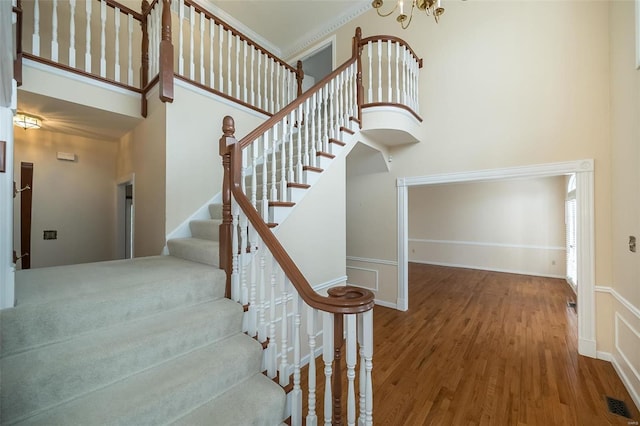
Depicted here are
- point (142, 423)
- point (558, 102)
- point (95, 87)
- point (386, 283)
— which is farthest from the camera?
point (386, 283)

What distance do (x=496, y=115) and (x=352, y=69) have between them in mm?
1990

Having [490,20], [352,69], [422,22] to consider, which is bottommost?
[352,69]

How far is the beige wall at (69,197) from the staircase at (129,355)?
2.45m

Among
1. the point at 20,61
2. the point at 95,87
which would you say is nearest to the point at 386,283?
the point at 95,87

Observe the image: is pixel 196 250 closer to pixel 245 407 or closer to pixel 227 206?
pixel 227 206

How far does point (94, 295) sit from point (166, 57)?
7.92 feet

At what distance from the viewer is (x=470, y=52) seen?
3.44 m

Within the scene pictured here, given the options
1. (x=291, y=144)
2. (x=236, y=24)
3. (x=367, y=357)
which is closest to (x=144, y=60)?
(x=291, y=144)

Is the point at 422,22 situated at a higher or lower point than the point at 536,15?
higher

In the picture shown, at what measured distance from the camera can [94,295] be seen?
4.73 feet

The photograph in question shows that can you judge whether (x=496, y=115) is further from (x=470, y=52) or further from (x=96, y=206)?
(x=96, y=206)

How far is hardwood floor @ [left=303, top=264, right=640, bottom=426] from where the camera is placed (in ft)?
6.12

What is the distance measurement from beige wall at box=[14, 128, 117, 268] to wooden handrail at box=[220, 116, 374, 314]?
10.9 feet

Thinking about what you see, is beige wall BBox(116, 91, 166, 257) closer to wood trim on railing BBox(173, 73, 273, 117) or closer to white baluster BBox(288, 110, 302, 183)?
wood trim on railing BBox(173, 73, 273, 117)
